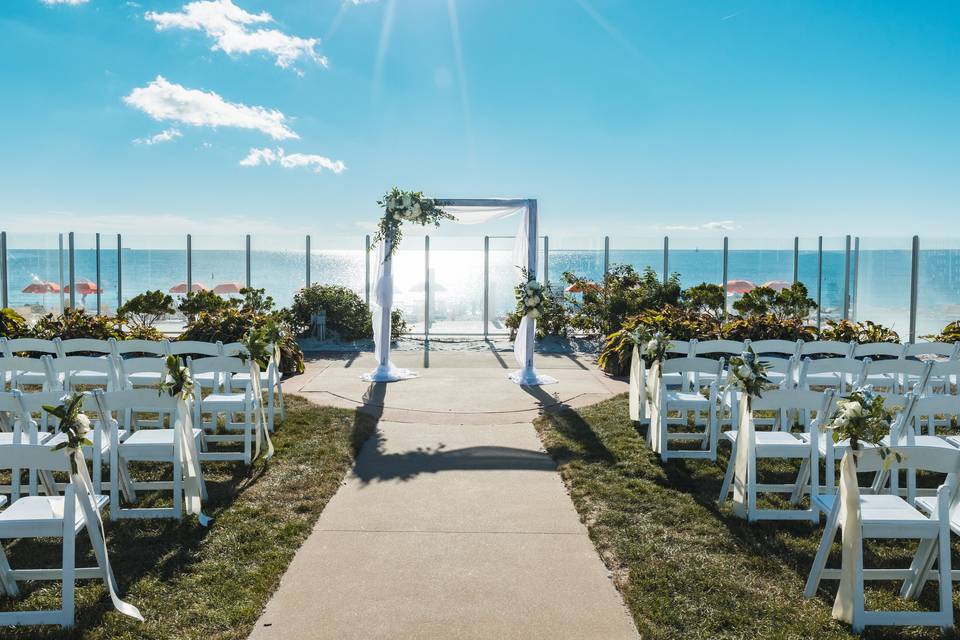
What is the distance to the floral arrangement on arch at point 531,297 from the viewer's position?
991 cm

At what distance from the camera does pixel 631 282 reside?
45.9ft

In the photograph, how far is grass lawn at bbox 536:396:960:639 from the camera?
10.8 ft

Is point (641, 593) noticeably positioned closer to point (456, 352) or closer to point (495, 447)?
point (495, 447)

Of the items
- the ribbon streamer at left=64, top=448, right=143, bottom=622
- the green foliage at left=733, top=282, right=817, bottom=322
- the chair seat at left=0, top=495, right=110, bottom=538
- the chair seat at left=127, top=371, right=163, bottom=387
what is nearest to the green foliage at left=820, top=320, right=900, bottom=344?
the green foliage at left=733, top=282, right=817, bottom=322

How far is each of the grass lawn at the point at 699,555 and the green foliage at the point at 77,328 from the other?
8535 mm

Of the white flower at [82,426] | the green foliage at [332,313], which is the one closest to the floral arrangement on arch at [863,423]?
the white flower at [82,426]

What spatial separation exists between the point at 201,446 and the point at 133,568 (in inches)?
87.3

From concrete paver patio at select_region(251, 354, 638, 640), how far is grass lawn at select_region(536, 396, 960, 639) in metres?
0.16

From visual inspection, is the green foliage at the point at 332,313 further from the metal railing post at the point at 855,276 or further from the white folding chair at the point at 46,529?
the metal railing post at the point at 855,276

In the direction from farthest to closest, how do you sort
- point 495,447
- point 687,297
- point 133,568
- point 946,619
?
point 687,297
point 495,447
point 133,568
point 946,619

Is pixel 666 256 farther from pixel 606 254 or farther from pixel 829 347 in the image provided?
pixel 829 347

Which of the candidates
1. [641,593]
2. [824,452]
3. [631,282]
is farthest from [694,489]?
[631,282]

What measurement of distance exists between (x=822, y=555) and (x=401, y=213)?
7596mm

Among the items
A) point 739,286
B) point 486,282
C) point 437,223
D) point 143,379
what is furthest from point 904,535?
point 739,286
